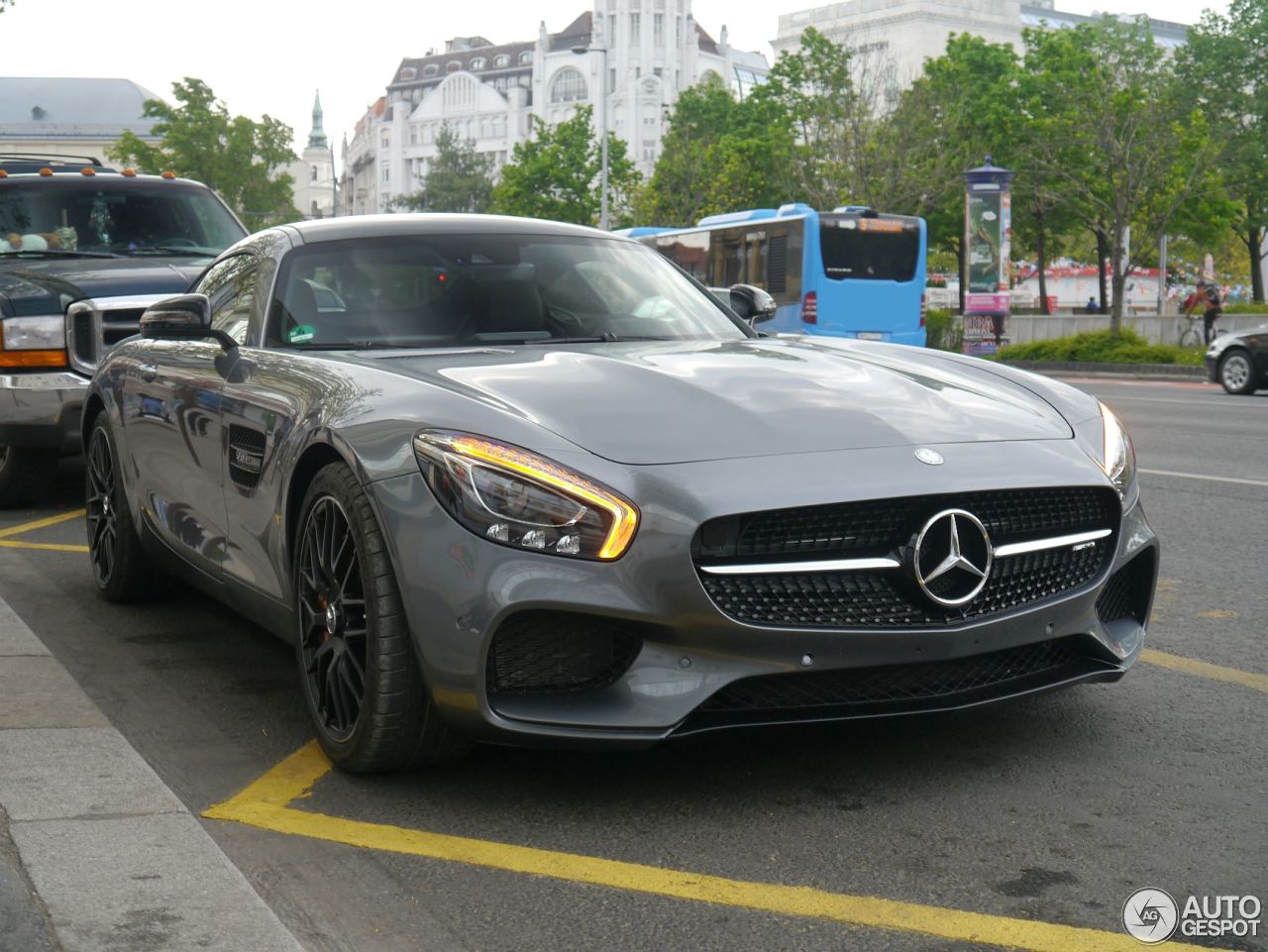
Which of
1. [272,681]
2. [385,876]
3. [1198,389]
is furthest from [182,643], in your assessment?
[1198,389]

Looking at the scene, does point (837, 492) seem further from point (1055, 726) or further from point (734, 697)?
point (1055, 726)

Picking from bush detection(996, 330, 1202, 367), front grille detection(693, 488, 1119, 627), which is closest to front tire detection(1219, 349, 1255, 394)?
bush detection(996, 330, 1202, 367)

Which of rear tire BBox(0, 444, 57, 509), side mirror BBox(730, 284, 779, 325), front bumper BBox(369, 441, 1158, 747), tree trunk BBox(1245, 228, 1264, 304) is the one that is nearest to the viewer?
front bumper BBox(369, 441, 1158, 747)

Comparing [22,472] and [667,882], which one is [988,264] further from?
[667,882]

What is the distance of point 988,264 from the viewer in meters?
32.9

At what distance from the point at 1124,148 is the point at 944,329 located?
5.92 metres

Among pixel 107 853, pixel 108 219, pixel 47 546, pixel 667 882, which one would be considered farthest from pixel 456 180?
pixel 667 882

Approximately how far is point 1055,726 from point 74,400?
6.33 m

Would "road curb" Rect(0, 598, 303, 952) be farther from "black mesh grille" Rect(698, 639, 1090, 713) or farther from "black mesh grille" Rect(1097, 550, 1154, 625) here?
"black mesh grille" Rect(1097, 550, 1154, 625)

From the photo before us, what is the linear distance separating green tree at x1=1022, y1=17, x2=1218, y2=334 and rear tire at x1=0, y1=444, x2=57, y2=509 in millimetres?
26943

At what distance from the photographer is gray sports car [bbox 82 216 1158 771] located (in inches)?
134

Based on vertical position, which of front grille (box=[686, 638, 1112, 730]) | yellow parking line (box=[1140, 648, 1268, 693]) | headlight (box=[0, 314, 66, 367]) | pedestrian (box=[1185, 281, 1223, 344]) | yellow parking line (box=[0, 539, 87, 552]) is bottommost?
pedestrian (box=[1185, 281, 1223, 344])

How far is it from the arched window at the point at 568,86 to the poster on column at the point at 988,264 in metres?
123

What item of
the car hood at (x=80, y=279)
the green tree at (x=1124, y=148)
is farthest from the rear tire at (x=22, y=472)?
the green tree at (x=1124, y=148)
